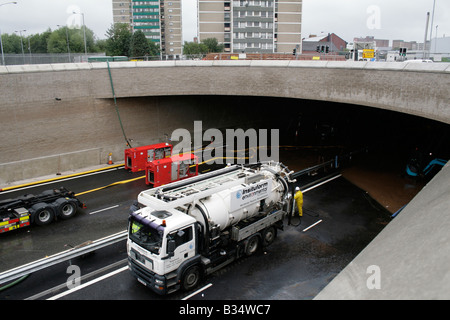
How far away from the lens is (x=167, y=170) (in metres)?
23.0

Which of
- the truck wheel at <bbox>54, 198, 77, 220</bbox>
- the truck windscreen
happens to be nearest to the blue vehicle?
the truck windscreen

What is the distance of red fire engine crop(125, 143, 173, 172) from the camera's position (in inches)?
1014

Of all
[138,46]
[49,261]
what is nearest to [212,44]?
[138,46]

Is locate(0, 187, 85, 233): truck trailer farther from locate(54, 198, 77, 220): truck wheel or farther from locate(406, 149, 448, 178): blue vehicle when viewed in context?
locate(406, 149, 448, 178): blue vehicle

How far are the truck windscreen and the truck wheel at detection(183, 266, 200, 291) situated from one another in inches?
58.4

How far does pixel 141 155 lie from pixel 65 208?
8.56 metres

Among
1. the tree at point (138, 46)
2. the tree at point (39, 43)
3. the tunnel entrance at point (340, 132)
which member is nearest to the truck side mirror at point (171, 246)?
the tunnel entrance at point (340, 132)

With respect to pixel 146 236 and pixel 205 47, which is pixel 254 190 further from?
pixel 205 47

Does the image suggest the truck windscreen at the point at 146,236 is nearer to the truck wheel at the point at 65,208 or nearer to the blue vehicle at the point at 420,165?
the truck wheel at the point at 65,208

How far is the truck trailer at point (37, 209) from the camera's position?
16297mm

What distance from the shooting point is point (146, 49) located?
67562mm

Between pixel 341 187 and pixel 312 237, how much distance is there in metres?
7.76

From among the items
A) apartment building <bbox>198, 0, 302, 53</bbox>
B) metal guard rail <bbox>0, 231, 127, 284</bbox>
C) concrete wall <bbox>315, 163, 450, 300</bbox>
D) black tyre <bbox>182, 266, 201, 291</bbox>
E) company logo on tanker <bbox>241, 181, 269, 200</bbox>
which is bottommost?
black tyre <bbox>182, 266, 201, 291</bbox>
